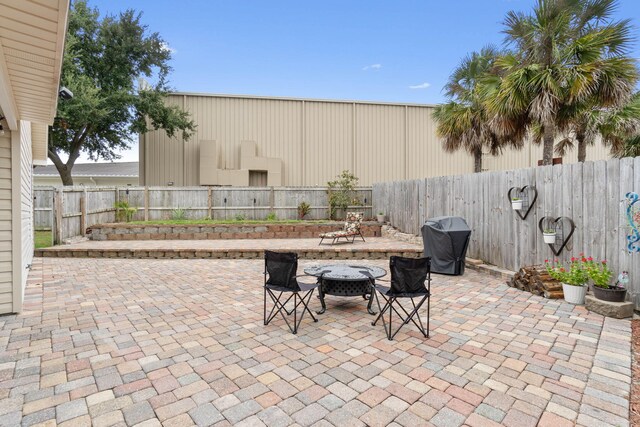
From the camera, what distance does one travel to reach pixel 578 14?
7.05 meters

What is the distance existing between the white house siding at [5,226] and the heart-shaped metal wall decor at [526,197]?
7182mm

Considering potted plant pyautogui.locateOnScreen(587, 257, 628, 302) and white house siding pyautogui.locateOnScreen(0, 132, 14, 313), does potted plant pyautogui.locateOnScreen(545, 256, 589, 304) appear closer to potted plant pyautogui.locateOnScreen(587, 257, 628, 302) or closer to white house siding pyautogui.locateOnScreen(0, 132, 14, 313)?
potted plant pyautogui.locateOnScreen(587, 257, 628, 302)

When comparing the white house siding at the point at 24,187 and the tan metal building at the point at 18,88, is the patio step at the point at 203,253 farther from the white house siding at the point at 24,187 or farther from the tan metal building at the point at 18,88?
the tan metal building at the point at 18,88

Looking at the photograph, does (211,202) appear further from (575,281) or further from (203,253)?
Result: (575,281)

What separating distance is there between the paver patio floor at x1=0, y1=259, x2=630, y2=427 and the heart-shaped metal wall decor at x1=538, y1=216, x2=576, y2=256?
0.92m

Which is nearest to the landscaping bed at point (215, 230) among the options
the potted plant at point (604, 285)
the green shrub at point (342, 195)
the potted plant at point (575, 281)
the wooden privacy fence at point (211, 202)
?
the wooden privacy fence at point (211, 202)

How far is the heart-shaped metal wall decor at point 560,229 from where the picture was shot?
4.90 m

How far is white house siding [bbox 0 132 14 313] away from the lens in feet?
13.3

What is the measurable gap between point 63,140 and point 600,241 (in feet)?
61.5

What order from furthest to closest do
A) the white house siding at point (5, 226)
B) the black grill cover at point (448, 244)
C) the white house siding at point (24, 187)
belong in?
the black grill cover at point (448, 244) < the white house siding at point (24, 187) < the white house siding at point (5, 226)

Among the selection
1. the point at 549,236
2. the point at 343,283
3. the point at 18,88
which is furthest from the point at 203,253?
the point at 549,236

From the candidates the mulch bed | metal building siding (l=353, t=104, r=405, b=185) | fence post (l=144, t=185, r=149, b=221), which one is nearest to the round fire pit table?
the mulch bed

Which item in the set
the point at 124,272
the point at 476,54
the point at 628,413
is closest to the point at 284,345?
the point at 628,413

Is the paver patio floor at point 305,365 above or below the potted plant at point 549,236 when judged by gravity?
below
